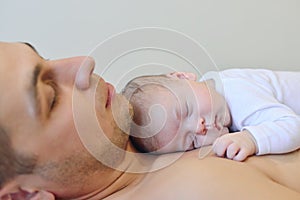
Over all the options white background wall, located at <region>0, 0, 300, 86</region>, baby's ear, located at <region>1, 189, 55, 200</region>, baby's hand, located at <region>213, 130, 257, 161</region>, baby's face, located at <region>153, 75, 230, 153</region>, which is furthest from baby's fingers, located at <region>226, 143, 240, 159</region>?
white background wall, located at <region>0, 0, 300, 86</region>

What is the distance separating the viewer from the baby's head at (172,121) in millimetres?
1069

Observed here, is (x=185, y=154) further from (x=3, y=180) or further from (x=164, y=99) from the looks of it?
(x=3, y=180)

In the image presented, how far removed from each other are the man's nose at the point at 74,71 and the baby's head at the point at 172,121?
0.19 meters

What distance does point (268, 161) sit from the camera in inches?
37.5

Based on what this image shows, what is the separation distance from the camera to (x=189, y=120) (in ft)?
3.53

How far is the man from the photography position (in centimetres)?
82

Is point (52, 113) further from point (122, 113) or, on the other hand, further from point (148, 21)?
point (148, 21)

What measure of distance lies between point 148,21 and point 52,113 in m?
0.71

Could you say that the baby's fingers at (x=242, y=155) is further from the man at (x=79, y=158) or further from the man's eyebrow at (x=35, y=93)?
the man's eyebrow at (x=35, y=93)

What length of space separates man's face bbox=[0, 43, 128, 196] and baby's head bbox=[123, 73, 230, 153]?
0.37ft

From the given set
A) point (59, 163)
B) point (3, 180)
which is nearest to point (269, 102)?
point (59, 163)

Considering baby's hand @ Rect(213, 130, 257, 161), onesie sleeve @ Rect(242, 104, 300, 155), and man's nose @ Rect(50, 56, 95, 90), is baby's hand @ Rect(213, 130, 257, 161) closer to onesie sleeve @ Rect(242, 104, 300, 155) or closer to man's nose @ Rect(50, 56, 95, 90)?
onesie sleeve @ Rect(242, 104, 300, 155)

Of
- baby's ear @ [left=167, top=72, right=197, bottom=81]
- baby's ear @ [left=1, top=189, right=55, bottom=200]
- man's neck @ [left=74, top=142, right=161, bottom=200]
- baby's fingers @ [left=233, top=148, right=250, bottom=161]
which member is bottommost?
man's neck @ [left=74, top=142, right=161, bottom=200]

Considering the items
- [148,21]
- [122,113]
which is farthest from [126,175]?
[148,21]
